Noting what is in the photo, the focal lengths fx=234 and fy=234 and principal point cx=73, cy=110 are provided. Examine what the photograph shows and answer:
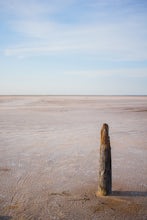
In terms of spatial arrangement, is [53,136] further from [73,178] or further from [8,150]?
[73,178]

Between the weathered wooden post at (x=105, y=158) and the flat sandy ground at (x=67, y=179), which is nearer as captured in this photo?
the flat sandy ground at (x=67, y=179)

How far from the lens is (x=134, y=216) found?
492 centimetres

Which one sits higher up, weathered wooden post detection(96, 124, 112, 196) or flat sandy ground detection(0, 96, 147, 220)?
weathered wooden post detection(96, 124, 112, 196)

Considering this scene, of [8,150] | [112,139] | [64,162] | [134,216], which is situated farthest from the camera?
[112,139]

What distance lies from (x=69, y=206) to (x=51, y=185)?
127 centimetres

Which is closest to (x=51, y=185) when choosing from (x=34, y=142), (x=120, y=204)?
(x=120, y=204)

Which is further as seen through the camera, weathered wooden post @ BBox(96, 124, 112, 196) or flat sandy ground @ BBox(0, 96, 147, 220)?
weathered wooden post @ BBox(96, 124, 112, 196)

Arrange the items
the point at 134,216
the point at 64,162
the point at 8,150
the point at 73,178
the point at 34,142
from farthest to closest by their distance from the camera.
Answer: the point at 34,142
the point at 8,150
the point at 64,162
the point at 73,178
the point at 134,216

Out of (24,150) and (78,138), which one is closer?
(24,150)

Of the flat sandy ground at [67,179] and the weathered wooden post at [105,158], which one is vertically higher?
the weathered wooden post at [105,158]

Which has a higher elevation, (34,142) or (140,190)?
(34,142)

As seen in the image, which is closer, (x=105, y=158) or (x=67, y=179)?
(x=105, y=158)

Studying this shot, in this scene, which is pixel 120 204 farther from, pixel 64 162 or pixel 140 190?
pixel 64 162

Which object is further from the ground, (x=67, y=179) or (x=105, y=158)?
(x=105, y=158)
